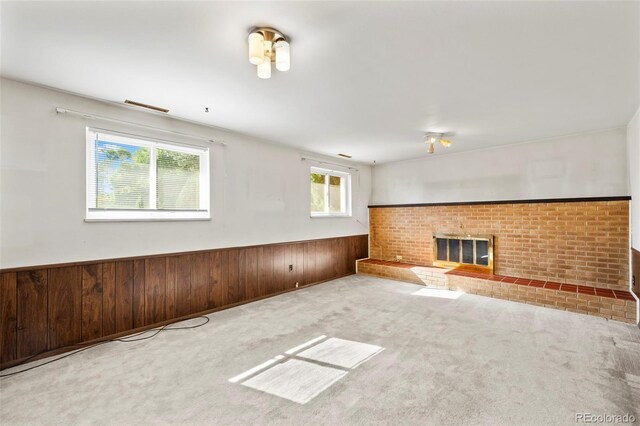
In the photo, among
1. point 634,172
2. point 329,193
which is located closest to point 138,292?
point 329,193

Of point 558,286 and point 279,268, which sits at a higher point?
point 279,268

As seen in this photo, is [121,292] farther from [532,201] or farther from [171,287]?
[532,201]

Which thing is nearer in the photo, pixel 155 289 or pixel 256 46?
pixel 256 46

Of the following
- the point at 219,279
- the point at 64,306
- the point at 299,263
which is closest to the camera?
the point at 64,306

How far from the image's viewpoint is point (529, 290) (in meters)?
4.12

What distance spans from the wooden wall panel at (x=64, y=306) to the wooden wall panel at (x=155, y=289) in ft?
1.91

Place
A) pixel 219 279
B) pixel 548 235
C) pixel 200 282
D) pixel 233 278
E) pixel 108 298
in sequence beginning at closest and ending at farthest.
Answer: pixel 108 298, pixel 200 282, pixel 219 279, pixel 233 278, pixel 548 235

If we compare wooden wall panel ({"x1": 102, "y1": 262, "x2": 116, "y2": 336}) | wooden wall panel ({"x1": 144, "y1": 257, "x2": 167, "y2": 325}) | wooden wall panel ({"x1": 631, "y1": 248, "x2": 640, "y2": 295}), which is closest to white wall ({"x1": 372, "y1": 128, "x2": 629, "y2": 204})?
wooden wall panel ({"x1": 631, "y1": 248, "x2": 640, "y2": 295})

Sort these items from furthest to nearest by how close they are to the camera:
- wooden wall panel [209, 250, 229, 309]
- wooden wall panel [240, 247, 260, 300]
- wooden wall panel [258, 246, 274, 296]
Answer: wooden wall panel [258, 246, 274, 296]
wooden wall panel [240, 247, 260, 300]
wooden wall panel [209, 250, 229, 309]

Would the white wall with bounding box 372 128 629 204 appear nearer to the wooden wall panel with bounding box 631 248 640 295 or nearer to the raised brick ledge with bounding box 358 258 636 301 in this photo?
the wooden wall panel with bounding box 631 248 640 295

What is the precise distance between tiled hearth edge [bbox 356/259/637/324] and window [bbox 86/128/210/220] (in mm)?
3817

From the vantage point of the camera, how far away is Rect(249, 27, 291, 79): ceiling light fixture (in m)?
1.79

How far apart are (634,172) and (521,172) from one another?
4.30 feet

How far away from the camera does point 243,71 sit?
2342 mm
